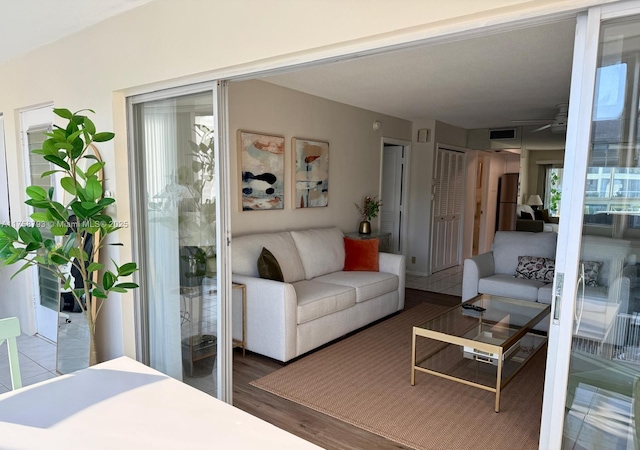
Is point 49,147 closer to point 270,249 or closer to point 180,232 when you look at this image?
point 180,232

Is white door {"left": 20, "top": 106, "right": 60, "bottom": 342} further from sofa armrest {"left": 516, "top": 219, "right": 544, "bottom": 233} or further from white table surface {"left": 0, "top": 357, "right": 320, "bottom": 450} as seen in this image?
sofa armrest {"left": 516, "top": 219, "right": 544, "bottom": 233}

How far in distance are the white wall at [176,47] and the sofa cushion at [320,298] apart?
1.33 meters

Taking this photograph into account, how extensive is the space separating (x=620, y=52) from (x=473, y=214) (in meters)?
7.13

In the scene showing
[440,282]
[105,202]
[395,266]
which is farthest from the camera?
[440,282]

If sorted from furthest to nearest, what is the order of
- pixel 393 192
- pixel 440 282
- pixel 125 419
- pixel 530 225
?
pixel 530 225, pixel 393 192, pixel 440 282, pixel 125 419

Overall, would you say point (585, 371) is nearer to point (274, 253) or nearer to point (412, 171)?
point (274, 253)

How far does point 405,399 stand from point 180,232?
1918 mm

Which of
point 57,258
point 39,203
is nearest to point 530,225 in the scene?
point 57,258

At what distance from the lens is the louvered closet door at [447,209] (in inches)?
265

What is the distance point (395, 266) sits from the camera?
4.79 meters

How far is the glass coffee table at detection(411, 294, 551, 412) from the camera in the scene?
2.93 metres

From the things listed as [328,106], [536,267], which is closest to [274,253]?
[328,106]

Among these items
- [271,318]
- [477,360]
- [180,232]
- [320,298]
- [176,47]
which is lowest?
[477,360]

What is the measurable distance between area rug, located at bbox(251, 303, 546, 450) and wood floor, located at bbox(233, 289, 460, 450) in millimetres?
65
